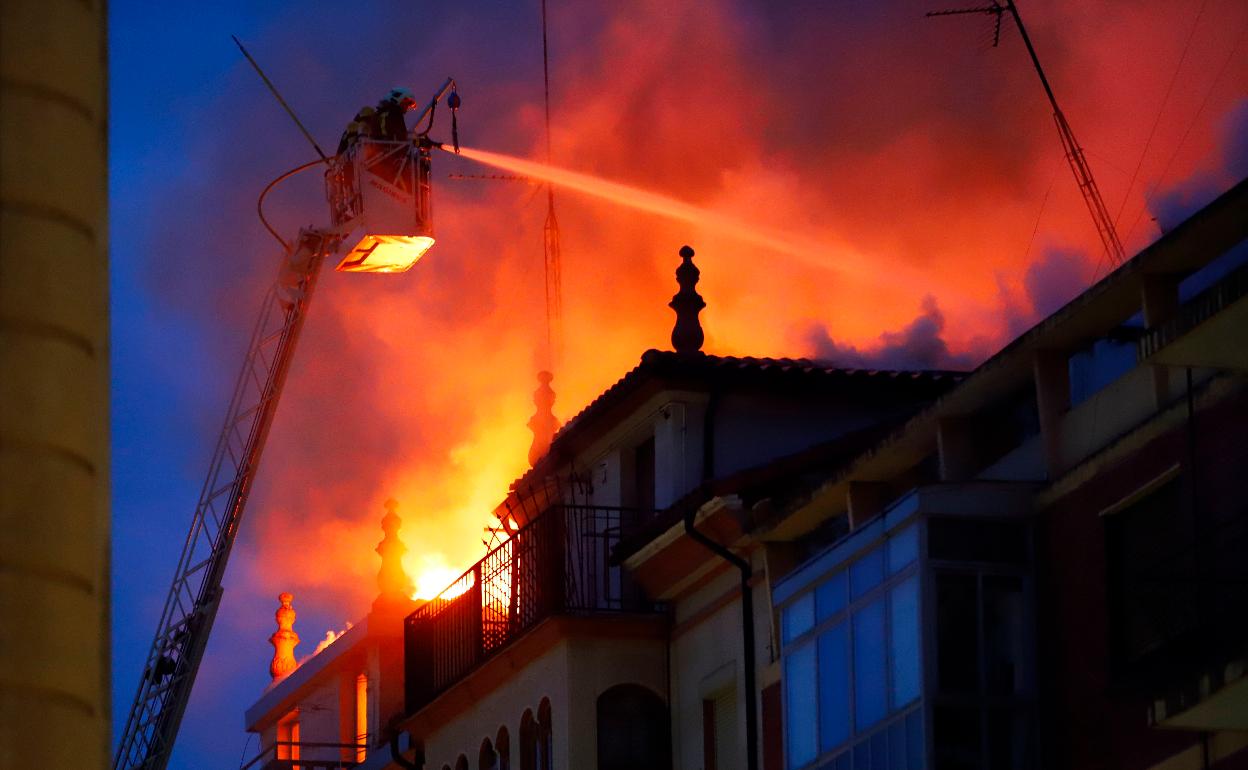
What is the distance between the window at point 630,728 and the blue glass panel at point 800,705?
5730mm

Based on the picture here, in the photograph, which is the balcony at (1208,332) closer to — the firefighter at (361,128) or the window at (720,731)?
the window at (720,731)

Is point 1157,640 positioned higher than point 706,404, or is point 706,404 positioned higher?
point 706,404

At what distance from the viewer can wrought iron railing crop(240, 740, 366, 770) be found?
1583 inches

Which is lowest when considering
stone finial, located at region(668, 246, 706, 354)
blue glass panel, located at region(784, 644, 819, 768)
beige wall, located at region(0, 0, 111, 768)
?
beige wall, located at region(0, 0, 111, 768)

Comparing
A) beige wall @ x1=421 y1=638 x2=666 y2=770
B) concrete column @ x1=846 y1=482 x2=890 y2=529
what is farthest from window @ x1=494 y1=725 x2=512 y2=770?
concrete column @ x1=846 y1=482 x2=890 y2=529

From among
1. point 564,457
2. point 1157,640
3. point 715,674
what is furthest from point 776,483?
point 1157,640

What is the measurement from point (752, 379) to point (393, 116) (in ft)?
35.2

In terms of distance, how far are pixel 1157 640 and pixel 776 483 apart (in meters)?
8.90

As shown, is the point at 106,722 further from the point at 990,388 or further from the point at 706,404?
the point at 706,404

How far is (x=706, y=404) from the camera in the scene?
29.7 metres

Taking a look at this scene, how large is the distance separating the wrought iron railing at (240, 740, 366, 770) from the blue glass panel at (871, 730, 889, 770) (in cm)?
1818

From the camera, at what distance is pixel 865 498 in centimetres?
2355

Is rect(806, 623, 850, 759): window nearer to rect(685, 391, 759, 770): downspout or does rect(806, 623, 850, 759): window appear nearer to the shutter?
rect(685, 391, 759, 770): downspout

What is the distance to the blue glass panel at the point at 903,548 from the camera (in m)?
20.5
